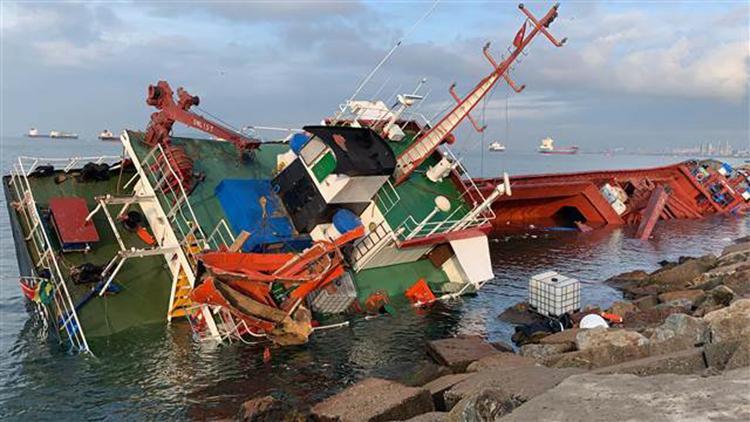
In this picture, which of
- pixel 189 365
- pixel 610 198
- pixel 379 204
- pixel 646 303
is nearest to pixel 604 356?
pixel 646 303

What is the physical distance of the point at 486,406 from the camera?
24.8 feet

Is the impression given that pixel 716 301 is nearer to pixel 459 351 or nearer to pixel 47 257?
pixel 459 351

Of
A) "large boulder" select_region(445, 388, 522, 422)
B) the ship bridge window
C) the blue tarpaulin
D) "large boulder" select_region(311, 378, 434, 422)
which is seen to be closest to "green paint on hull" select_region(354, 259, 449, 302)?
the blue tarpaulin

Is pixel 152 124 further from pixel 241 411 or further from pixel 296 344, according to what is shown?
pixel 241 411

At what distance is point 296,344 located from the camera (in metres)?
15.3

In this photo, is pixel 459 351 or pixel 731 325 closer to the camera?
pixel 731 325

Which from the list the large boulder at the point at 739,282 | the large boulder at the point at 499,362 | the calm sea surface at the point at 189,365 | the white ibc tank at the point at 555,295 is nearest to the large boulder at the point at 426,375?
the large boulder at the point at 499,362

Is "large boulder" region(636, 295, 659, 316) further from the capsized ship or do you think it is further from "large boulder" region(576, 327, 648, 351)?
"large boulder" region(576, 327, 648, 351)

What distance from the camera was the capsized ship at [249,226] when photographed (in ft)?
48.9

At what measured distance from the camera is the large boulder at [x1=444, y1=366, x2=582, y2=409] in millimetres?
8508

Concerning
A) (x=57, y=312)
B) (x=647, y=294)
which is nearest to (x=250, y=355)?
(x=57, y=312)

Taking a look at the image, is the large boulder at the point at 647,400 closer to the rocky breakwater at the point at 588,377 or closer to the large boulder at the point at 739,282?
the rocky breakwater at the point at 588,377

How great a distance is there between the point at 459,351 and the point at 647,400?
761 cm

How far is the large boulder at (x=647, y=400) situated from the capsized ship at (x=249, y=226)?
28.5 feet
